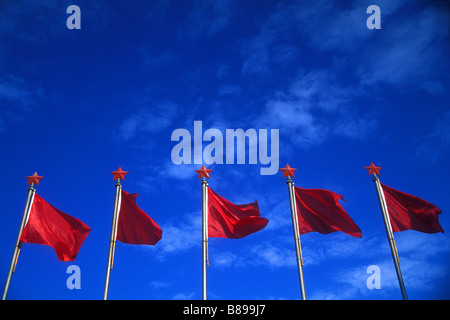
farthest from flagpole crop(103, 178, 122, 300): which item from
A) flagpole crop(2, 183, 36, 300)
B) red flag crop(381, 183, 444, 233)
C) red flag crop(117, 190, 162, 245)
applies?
red flag crop(381, 183, 444, 233)

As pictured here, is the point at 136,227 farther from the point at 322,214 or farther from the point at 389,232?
the point at 389,232

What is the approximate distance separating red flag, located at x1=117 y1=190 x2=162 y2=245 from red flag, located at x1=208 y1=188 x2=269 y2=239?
335 centimetres

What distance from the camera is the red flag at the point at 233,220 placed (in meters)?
25.5

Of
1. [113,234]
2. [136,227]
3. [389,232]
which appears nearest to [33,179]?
[113,234]

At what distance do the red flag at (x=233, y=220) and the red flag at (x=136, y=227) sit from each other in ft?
11.0

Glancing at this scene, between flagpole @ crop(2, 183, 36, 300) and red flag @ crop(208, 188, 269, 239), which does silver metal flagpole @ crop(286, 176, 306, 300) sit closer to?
red flag @ crop(208, 188, 269, 239)

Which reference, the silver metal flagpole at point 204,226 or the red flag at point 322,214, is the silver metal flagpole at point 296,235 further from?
the silver metal flagpole at point 204,226

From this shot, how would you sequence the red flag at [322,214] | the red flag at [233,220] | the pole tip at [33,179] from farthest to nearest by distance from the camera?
the red flag at [322,214]
the pole tip at [33,179]
the red flag at [233,220]

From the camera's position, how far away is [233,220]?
25938mm

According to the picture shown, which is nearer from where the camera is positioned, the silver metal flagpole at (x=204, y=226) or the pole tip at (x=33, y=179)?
the silver metal flagpole at (x=204, y=226)

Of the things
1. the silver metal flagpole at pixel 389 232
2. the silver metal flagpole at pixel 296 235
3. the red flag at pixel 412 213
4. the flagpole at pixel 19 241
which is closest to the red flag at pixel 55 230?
the flagpole at pixel 19 241
